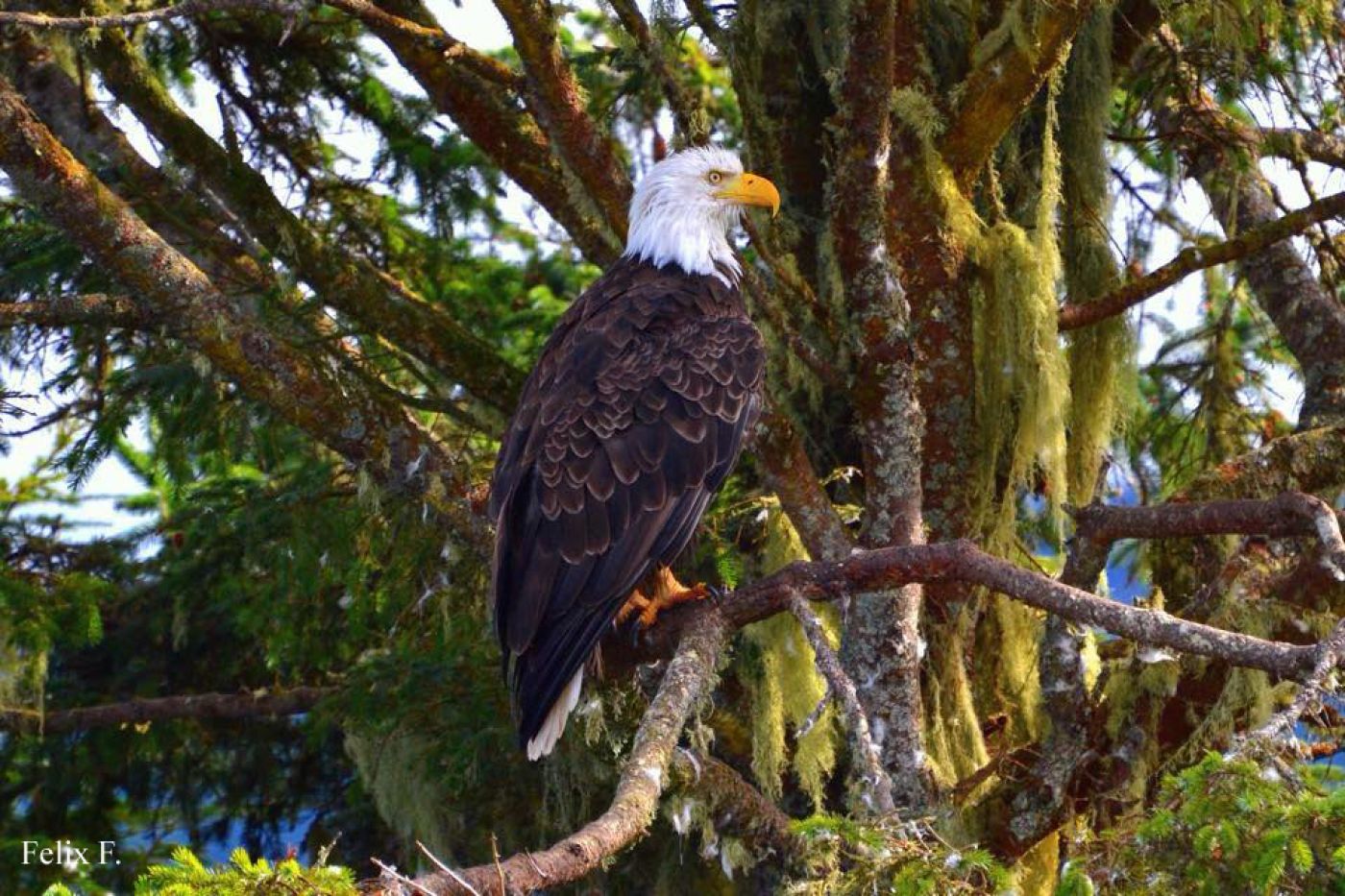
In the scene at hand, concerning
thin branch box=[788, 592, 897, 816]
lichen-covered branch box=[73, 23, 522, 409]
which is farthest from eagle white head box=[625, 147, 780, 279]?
thin branch box=[788, 592, 897, 816]

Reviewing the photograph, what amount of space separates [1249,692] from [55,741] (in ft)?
16.1

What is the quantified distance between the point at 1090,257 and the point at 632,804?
3.79 meters

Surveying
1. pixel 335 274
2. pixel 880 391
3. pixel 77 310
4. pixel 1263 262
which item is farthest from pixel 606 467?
pixel 1263 262

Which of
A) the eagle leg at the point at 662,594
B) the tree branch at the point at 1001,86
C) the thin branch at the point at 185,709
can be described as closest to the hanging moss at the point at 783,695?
the eagle leg at the point at 662,594

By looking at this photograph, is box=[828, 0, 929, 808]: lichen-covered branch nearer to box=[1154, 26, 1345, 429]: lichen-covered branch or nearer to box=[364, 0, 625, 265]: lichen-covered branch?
box=[364, 0, 625, 265]: lichen-covered branch

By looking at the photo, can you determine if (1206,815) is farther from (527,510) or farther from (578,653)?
(527,510)

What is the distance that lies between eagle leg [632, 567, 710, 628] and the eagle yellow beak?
1.36 meters

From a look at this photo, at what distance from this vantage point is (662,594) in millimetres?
5059

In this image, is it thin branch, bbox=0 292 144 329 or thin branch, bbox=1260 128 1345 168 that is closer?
thin branch, bbox=0 292 144 329

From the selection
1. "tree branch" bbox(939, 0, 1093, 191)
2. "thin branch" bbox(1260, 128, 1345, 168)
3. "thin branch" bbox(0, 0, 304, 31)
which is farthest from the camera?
"thin branch" bbox(1260, 128, 1345, 168)

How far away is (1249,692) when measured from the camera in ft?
16.8

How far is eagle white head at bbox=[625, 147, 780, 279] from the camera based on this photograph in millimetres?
5672

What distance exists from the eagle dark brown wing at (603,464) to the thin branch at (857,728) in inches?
36.5

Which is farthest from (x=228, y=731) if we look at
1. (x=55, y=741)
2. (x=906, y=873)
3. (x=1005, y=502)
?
(x=906, y=873)
